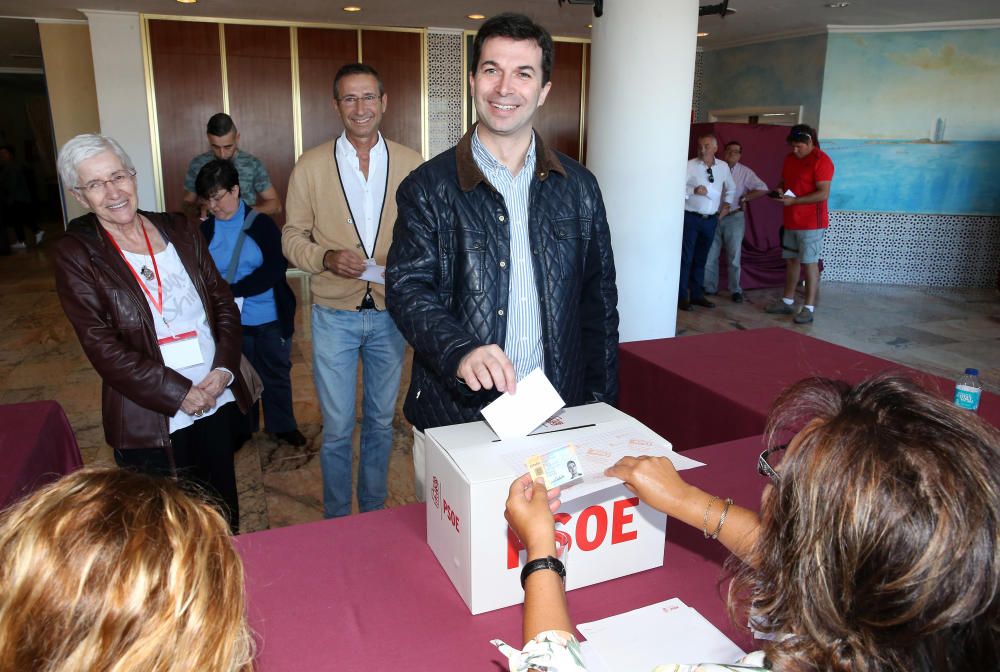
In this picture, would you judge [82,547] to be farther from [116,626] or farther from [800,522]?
[800,522]

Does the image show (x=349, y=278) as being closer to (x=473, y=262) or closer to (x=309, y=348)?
(x=473, y=262)

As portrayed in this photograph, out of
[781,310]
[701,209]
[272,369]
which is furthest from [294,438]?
[781,310]

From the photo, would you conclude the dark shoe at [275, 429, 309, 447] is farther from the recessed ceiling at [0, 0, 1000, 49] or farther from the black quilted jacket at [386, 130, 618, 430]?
the recessed ceiling at [0, 0, 1000, 49]

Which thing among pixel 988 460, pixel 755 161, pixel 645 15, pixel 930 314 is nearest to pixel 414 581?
pixel 988 460

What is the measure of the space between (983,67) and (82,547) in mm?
10063

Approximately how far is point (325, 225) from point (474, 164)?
1.05m

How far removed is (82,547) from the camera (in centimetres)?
64

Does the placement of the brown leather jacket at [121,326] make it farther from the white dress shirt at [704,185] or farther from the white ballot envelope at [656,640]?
the white dress shirt at [704,185]

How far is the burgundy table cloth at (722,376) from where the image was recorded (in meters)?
2.16

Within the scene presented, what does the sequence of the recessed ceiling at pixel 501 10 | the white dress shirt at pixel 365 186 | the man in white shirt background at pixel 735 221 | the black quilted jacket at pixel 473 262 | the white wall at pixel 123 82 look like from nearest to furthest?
the black quilted jacket at pixel 473 262, the white dress shirt at pixel 365 186, the recessed ceiling at pixel 501 10, the man in white shirt background at pixel 735 221, the white wall at pixel 123 82

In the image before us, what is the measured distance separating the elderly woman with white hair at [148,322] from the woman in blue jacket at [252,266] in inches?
36.9

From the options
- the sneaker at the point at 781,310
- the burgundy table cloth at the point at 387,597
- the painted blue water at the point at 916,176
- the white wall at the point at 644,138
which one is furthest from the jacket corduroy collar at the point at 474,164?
the painted blue water at the point at 916,176

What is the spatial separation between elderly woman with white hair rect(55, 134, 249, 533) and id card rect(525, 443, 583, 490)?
1.28 meters

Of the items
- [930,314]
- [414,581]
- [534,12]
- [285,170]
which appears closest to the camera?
[414,581]
